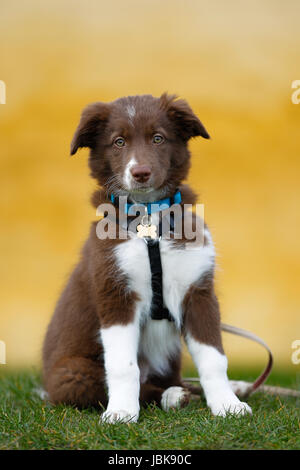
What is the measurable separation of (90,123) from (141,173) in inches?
21.6

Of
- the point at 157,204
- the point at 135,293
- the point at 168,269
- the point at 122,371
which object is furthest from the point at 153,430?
the point at 157,204

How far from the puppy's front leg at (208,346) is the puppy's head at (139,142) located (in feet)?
2.23

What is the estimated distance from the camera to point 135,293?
344 centimetres

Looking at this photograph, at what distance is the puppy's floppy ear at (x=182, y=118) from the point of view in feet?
11.8

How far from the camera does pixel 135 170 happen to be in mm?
3314

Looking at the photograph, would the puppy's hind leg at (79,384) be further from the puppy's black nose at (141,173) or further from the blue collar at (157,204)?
the puppy's black nose at (141,173)

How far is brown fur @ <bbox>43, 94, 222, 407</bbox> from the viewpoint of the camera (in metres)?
3.44

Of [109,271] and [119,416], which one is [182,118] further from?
[119,416]

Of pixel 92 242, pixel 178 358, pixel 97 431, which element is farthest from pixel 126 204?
pixel 97 431

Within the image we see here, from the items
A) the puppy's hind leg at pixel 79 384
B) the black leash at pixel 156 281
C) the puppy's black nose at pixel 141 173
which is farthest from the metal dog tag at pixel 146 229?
the puppy's hind leg at pixel 79 384

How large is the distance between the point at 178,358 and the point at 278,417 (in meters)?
0.91

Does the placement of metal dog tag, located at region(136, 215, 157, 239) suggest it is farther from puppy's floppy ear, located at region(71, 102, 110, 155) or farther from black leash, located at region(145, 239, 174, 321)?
puppy's floppy ear, located at region(71, 102, 110, 155)
